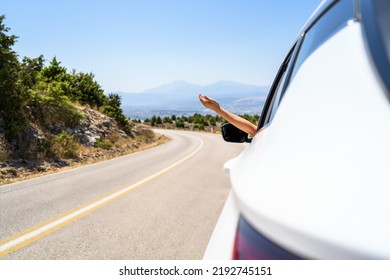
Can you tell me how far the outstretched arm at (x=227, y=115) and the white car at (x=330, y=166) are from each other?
56.9 inches

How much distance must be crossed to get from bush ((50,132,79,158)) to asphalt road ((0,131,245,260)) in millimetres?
3853

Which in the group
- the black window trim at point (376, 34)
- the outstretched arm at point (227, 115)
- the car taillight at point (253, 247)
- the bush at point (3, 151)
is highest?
the black window trim at point (376, 34)

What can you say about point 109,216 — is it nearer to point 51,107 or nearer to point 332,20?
point 332,20

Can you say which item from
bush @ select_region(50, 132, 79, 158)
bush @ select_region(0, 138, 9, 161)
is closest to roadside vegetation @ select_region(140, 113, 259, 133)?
bush @ select_region(50, 132, 79, 158)

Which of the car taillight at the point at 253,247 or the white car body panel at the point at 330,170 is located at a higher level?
the white car body panel at the point at 330,170

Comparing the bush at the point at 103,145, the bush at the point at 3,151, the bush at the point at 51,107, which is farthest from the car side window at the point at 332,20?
the bush at the point at 103,145

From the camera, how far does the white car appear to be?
63 centimetres

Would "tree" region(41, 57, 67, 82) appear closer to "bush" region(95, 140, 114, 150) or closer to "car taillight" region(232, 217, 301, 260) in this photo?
"bush" region(95, 140, 114, 150)

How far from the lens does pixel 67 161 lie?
12.9 meters

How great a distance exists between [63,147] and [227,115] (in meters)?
12.7

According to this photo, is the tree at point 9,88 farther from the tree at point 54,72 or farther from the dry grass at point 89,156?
the tree at point 54,72

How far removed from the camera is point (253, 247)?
28.9 inches

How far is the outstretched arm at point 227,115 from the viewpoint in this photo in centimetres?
254
